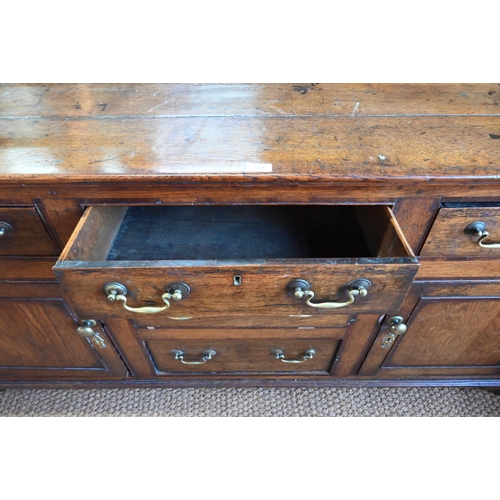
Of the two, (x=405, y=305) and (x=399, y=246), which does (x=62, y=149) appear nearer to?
(x=399, y=246)

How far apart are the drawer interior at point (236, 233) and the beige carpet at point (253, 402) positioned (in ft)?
1.72

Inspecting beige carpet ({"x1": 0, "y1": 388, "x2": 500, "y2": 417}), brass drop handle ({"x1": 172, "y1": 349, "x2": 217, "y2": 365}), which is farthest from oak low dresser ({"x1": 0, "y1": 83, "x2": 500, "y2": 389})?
beige carpet ({"x1": 0, "y1": 388, "x2": 500, "y2": 417})

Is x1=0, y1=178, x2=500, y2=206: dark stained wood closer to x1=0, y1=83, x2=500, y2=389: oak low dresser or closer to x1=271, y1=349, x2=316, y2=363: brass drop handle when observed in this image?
x1=0, y1=83, x2=500, y2=389: oak low dresser

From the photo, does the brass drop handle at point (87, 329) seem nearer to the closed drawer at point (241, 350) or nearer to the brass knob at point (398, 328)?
the closed drawer at point (241, 350)

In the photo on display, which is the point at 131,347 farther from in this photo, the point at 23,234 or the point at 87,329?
the point at 23,234

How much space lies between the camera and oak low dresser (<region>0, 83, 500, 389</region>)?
60 cm

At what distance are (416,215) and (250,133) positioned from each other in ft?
1.09

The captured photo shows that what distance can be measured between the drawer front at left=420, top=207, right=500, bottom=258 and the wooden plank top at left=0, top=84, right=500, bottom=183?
68mm

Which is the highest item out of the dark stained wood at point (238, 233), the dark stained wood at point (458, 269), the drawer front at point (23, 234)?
the drawer front at point (23, 234)

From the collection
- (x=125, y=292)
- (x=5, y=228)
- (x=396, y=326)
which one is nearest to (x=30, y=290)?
(x=5, y=228)

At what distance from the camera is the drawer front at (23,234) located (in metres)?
0.67

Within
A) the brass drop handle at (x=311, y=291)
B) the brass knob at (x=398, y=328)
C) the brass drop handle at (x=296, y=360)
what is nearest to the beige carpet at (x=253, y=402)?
the brass drop handle at (x=296, y=360)

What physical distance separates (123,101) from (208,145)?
0.88 feet

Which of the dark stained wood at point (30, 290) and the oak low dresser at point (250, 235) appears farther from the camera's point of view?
the dark stained wood at point (30, 290)
